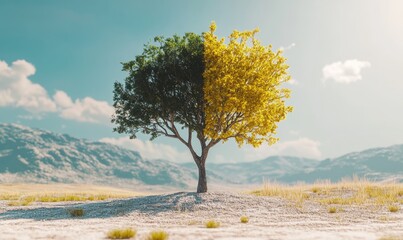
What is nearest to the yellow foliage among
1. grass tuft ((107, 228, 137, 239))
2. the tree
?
the tree

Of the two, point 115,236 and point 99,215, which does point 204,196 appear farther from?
point 115,236

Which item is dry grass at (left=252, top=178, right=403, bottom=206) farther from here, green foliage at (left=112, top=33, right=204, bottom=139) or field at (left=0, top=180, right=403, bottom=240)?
green foliage at (left=112, top=33, right=204, bottom=139)

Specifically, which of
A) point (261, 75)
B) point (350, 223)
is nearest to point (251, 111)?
point (261, 75)

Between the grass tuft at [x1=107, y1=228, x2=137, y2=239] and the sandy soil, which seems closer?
the grass tuft at [x1=107, y1=228, x2=137, y2=239]

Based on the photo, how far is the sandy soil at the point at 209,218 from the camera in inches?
651

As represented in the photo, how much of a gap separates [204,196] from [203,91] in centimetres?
830

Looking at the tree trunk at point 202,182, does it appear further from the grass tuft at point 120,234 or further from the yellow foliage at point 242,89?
the grass tuft at point 120,234

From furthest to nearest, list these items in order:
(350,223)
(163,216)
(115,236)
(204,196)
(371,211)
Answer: (204,196), (371,211), (163,216), (350,223), (115,236)

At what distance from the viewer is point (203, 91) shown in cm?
3272

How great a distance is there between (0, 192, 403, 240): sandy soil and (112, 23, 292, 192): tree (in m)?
5.62

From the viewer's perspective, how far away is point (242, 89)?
30.7 meters

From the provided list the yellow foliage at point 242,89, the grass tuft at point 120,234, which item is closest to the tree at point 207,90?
the yellow foliage at point 242,89

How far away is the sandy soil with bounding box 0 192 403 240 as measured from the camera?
1653 cm

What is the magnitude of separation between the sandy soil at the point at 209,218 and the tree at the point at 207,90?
5625 mm
